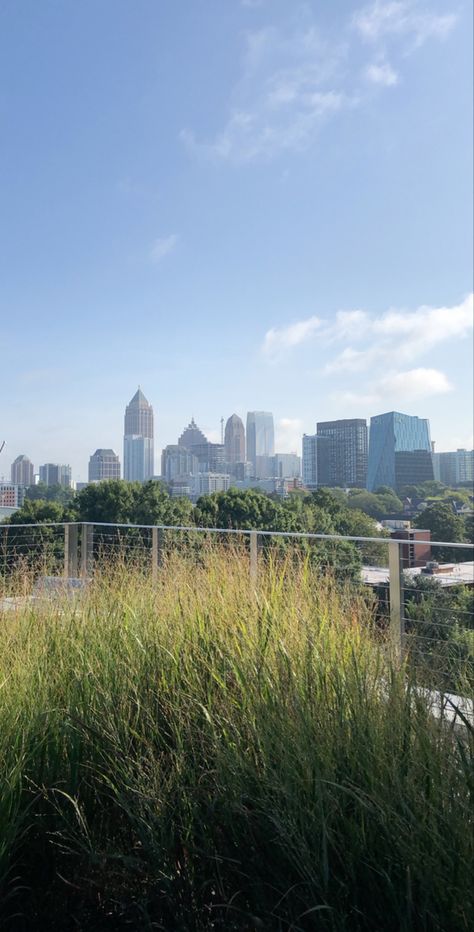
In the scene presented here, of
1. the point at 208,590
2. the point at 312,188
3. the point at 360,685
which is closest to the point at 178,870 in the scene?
the point at 360,685

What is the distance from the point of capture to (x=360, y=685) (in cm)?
163

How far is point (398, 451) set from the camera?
108ft

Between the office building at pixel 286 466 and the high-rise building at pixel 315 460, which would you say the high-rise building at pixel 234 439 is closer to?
the office building at pixel 286 466

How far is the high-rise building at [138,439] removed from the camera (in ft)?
145

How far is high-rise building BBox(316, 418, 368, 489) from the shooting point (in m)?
33.3

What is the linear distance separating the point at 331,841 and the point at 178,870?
38 cm

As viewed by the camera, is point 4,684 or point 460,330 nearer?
point 4,684

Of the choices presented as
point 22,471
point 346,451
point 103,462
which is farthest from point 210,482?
point 22,471

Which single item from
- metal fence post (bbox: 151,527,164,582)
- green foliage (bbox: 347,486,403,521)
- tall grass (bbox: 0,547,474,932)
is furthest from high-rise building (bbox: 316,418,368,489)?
tall grass (bbox: 0,547,474,932)

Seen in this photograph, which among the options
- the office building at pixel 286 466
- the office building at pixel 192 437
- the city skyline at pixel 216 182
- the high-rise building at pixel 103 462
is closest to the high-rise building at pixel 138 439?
the high-rise building at pixel 103 462

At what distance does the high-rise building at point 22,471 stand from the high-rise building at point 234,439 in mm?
17983

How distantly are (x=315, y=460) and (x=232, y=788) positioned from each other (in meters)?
34.9

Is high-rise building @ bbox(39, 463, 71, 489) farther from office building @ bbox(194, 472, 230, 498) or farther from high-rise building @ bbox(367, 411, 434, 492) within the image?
high-rise building @ bbox(367, 411, 434, 492)

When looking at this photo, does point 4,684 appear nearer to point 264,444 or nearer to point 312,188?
point 312,188
